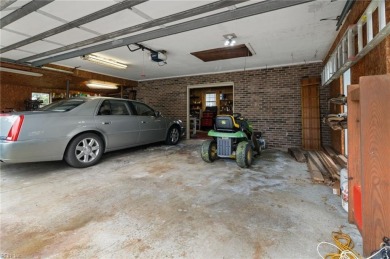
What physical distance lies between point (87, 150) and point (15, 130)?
3.58 feet

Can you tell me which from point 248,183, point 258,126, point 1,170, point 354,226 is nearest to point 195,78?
point 258,126

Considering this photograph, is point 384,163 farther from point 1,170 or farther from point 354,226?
point 1,170

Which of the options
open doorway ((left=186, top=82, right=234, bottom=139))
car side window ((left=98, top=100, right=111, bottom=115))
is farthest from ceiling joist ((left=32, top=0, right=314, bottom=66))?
open doorway ((left=186, top=82, right=234, bottom=139))

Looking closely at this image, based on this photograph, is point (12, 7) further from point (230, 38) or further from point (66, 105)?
point (230, 38)

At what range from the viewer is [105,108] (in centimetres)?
406

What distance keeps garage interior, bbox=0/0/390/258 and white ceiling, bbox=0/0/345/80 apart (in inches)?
1.1

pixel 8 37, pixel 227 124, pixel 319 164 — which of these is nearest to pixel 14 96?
pixel 8 37

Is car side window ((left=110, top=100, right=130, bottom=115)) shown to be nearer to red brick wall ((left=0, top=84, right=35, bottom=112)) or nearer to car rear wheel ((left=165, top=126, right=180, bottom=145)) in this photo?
car rear wheel ((left=165, top=126, right=180, bottom=145))

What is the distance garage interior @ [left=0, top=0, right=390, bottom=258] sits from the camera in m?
1.43

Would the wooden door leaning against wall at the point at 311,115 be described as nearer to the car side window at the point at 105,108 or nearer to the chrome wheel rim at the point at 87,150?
the car side window at the point at 105,108

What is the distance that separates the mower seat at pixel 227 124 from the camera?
3.78m

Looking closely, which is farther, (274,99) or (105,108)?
(274,99)

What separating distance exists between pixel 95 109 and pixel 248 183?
3.19 m

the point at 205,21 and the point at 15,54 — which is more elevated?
the point at 15,54
